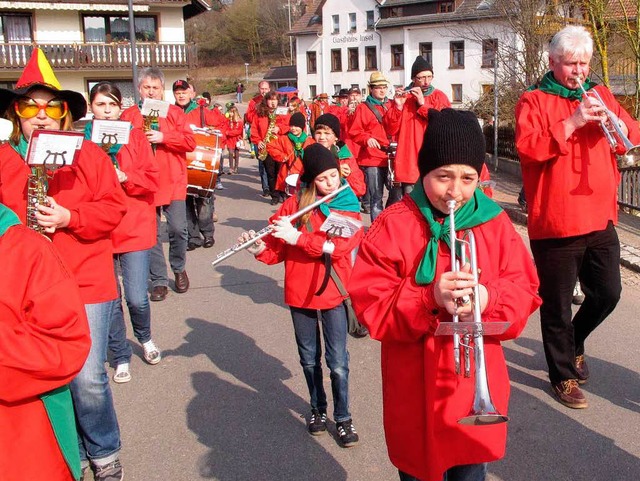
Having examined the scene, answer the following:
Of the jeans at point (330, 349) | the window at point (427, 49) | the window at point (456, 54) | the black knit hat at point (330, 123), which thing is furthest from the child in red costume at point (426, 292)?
the window at point (427, 49)

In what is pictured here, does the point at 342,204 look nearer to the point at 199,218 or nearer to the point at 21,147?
the point at 21,147

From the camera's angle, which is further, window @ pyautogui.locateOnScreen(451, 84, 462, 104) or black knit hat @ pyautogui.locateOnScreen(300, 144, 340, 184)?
window @ pyautogui.locateOnScreen(451, 84, 462, 104)

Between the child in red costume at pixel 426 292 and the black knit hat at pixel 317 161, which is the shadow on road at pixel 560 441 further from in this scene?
the black knit hat at pixel 317 161

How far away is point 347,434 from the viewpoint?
414cm

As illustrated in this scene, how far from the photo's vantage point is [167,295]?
7.57 m

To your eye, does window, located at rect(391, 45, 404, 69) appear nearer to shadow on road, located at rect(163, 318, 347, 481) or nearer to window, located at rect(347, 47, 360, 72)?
window, located at rect(347, 47, 360, 72)

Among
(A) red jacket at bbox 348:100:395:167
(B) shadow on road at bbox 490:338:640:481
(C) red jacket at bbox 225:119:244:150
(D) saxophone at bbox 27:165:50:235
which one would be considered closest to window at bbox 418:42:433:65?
(C) red jacket at bbox 225:119:244:150

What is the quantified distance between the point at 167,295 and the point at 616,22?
851cm

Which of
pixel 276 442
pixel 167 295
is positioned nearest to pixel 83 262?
pixel 276 442

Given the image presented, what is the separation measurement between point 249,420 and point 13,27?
107 feet

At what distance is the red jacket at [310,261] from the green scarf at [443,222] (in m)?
1.41

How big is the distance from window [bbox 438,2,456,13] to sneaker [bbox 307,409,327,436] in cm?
4616

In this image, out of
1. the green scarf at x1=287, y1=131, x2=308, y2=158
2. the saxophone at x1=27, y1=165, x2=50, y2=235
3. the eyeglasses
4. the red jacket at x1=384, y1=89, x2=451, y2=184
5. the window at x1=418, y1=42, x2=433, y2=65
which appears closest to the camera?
the saxophone at x1=27, y1=165, x2=50, y2=235

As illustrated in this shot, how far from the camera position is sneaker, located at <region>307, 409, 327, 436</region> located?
14.1 feet
